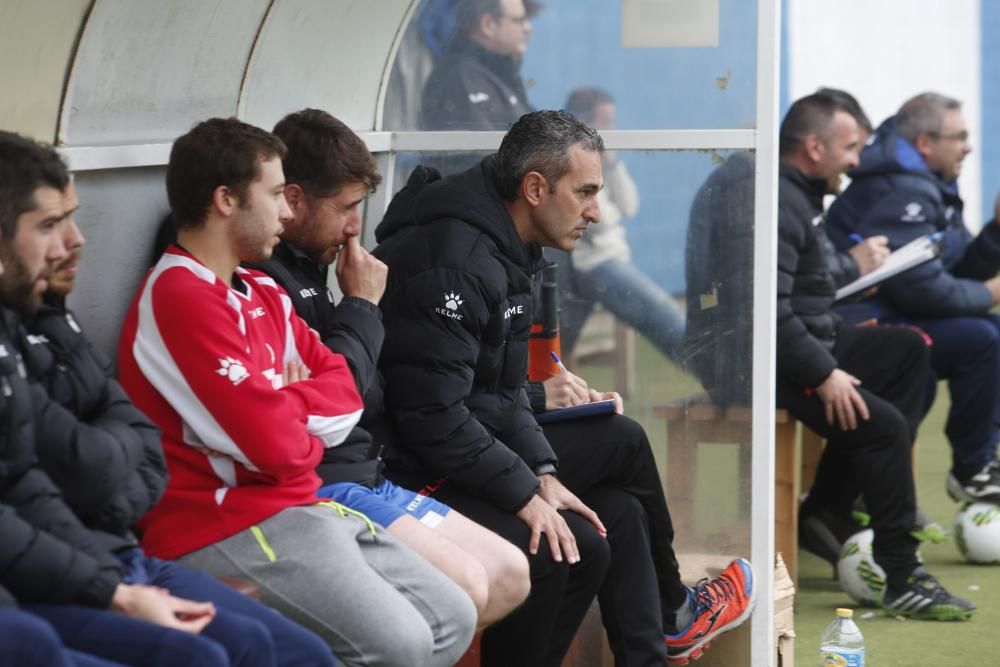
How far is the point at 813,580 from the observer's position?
5938mm

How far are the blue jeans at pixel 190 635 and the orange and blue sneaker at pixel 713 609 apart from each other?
1.65 m

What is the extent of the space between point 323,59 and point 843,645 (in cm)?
225

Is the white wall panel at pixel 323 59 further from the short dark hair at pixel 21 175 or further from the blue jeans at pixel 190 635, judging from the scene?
Result: the blue jeans at pixel 190 635

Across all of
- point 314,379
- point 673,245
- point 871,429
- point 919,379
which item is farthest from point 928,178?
point 314,379

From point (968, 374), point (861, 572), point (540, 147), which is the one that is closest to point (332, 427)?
point (540, 147)

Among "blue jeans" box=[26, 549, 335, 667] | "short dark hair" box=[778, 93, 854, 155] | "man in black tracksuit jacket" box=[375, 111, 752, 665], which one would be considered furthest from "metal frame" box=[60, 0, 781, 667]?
"blue jeans" box=[26, 549, 335, 667]

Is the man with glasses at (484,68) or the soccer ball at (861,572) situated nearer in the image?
the man with glasses at (484,68)

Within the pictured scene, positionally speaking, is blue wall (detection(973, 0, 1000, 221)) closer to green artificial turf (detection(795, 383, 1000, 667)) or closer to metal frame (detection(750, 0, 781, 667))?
green artificial turf (detection(795, 383, 1000, 667))

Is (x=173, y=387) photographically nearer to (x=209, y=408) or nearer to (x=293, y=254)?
(x=209, y=408)

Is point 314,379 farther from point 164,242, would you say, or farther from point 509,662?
point 509,662

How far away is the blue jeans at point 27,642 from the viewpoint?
88.5 inches

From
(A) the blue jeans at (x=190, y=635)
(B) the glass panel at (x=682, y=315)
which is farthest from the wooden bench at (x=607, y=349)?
(A) the blue jeans at (x=190, y=635)

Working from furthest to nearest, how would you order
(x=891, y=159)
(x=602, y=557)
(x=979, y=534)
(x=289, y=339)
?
(x=891, y=159) → (x=979, y=534) → (x=602, y=557) → (x=289, y=339)

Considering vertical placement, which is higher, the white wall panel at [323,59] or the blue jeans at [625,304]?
the white wall panel at [323,59]
